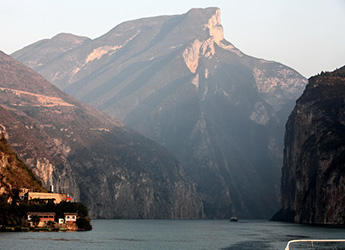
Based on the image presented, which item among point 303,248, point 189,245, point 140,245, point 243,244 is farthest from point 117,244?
point 303,248

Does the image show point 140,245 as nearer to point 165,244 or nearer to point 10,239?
point 165,244

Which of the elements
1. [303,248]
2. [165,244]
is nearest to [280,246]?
[303,248]

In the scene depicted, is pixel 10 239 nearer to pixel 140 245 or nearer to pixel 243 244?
pixel 140 245

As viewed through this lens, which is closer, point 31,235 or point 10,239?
point 10,239

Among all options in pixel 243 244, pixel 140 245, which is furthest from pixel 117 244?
pixel 243 244

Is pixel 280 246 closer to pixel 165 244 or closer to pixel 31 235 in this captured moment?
pixel 165 244

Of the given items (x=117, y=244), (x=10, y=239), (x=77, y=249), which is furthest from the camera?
(x=117, y=244)

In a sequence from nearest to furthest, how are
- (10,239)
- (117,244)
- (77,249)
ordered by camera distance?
1. (77,249)
2. (10,239)
3. (117,244)

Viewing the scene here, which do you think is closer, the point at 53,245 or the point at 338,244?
the point at 53,245
